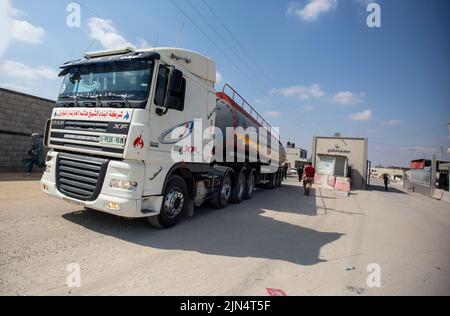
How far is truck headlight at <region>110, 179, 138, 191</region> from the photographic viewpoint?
4488 mm

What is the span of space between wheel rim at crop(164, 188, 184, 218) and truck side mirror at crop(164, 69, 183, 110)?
1.73 metres

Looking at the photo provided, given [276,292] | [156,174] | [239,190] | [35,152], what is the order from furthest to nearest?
1. [35,152]
2. [239,190]
3. [156,174]
4. [276,292]

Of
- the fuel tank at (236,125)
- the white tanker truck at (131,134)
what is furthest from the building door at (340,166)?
the white tanker truck at (131,134)

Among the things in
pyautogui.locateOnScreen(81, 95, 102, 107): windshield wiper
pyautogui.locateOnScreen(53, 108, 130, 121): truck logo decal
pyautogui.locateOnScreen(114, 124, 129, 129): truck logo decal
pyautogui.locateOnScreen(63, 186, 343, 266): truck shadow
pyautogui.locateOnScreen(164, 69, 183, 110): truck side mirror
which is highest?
pyautogui.locateOnScreen(164, 69, 183, 110): truck side mirror

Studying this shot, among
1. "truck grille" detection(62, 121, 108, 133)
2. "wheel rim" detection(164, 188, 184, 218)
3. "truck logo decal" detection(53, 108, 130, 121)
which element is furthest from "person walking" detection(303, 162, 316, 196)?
"truck grille" detection(62, 121, 108, 133)

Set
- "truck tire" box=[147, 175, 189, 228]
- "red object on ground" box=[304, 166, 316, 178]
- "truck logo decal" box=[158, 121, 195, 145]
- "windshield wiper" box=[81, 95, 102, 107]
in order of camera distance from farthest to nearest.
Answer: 1. "red object on ground" box=[304, 166, 316, 178]
2. "truck tire" box=[147, 175, 189, 228]
3. "truck logo decal" box=[158, 121, 195, 145]
4. "windshield wiper" box=[81, 95, 102, 107]

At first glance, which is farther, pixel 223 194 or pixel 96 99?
pixel 223 194

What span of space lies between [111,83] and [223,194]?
4.64 metres

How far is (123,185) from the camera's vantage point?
450 cm

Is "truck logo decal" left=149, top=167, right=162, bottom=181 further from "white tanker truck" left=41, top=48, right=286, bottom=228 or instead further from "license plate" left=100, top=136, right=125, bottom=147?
"license plate" left=100, top=136, right=125, bottom=147

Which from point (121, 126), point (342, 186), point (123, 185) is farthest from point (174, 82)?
point (342, 186)

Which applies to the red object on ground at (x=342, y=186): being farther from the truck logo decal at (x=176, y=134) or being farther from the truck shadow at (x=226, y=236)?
the truck logo decal at (x=176, y=134)

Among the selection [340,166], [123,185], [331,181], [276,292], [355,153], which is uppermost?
[355,153]

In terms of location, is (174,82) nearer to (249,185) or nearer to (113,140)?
(113,140)
